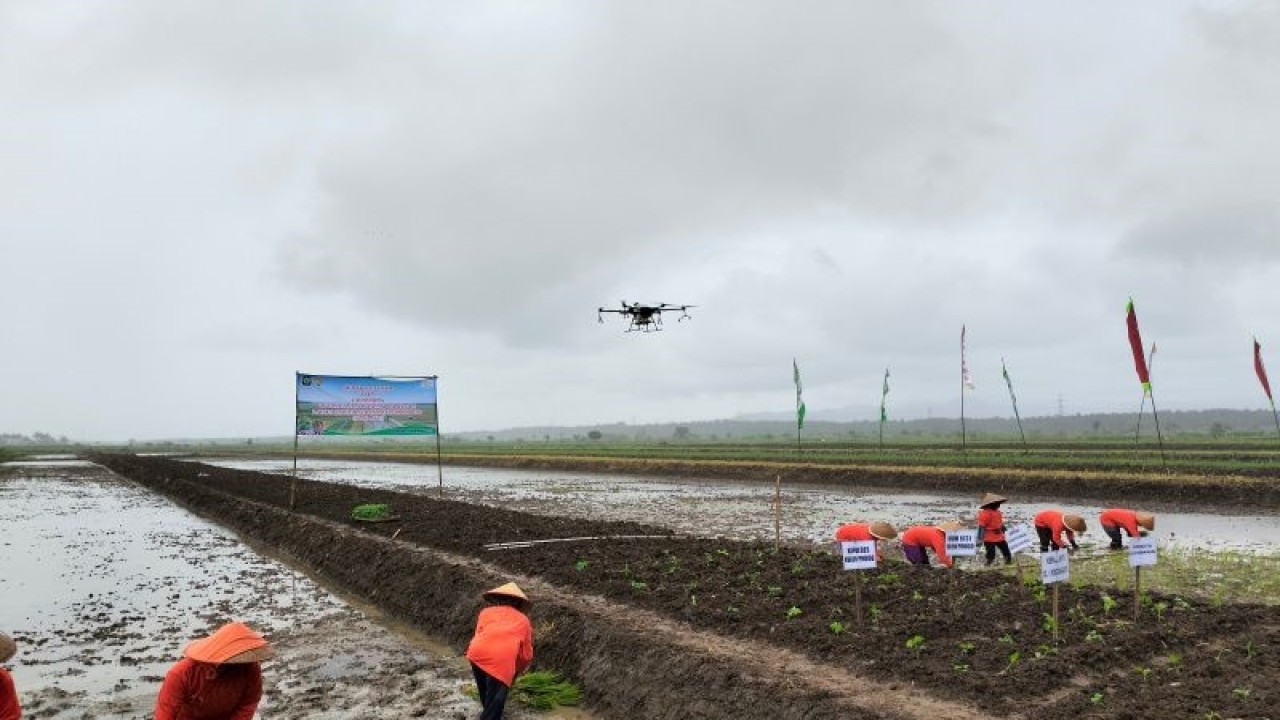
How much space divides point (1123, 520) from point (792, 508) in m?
11.7

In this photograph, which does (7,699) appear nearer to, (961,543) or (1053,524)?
(961,543)

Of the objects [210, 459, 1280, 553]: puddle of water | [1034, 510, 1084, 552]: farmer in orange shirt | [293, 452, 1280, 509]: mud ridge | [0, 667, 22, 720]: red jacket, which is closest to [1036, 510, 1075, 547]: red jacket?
[1034, 510, 1084, 552]: farmer in orange shirt

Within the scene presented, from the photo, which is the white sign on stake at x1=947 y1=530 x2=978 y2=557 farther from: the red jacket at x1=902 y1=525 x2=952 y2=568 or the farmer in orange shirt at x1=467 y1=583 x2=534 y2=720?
the farmer in orange shirt at x1=467 y1=583 x2=534 y2=720

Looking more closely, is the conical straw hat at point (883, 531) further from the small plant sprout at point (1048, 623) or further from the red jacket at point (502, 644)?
the red jacket at point (502, 644)

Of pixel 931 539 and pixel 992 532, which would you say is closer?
pixel 931 539

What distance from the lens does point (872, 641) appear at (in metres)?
7.88

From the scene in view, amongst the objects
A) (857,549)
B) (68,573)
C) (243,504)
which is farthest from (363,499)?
(857,549)

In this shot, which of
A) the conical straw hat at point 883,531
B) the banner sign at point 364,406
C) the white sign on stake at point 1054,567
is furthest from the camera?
the banner sign at point 364,406

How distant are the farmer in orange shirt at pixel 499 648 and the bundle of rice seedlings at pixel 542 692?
1396 millimetres

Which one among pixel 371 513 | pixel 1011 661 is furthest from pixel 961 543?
pixel 371 513

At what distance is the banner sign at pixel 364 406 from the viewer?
22.9 meters

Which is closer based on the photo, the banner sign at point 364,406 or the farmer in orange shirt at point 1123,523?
the farmer in orange shirt at point 1123,523

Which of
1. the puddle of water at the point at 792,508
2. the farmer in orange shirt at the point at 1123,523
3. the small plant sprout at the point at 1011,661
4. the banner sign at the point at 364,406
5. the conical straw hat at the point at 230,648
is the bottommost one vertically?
the puddle of water at the point at 792,508

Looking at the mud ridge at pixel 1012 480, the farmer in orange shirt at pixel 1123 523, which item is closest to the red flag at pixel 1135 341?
the mud ridge at pixel 1012 480
